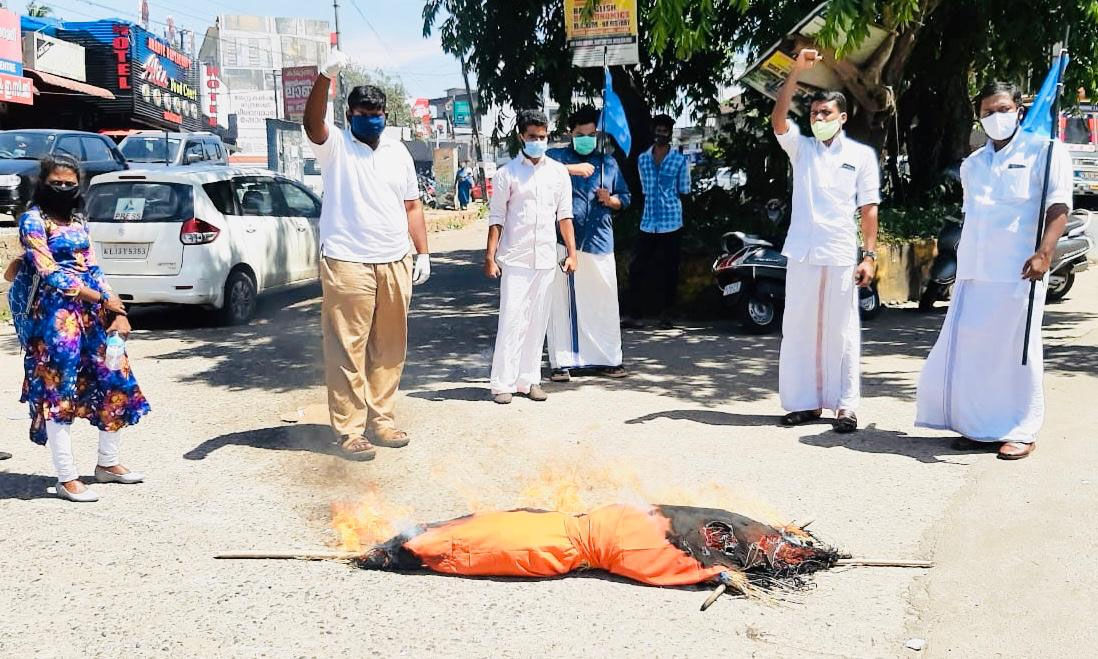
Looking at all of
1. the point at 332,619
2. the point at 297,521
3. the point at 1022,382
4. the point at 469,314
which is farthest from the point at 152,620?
the point at 469,314

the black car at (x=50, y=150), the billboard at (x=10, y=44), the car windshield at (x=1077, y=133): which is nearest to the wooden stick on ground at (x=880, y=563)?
the black car at (x=50, y=150)

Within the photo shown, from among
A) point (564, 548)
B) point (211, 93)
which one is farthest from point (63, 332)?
point (211, 93)

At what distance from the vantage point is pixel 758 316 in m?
10.7

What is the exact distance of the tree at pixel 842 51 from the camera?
9.65 metres

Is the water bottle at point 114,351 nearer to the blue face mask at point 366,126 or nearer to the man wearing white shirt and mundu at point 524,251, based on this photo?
the blue face mask at point 366,126

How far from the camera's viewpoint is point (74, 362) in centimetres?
538

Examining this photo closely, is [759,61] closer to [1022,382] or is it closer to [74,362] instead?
[1022,382]

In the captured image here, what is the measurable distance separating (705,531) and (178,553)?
2196 mm

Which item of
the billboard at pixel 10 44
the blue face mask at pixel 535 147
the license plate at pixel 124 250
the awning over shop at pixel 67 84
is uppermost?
the billboard at pixel 10 44

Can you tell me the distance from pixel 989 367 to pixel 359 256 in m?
3.54

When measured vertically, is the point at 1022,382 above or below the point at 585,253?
below

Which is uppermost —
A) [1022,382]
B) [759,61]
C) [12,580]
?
[759,61]

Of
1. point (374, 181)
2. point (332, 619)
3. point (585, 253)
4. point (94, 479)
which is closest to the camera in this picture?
point (332, 619)

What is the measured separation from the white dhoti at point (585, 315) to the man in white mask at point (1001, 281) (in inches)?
112
